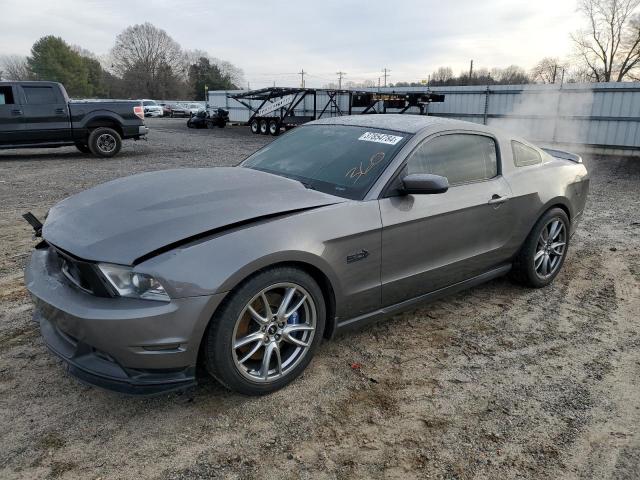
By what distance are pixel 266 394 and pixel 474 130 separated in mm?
2568

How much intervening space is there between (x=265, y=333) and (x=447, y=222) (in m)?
1.54

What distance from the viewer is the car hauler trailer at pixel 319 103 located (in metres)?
20.2

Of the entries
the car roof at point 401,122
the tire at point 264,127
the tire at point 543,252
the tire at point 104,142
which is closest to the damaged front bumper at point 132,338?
the car roof at point 401,122

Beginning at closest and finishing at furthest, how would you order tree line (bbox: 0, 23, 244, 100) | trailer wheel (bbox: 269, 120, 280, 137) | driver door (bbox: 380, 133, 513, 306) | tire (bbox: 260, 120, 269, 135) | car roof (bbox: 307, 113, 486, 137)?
driver door (bbox: 380, 133, 513, 306)
car roof (bbox: 307, 113, 486, 137)
trailer wheel (bbox: 269, 120, 280, 137)
tire (bbox: 260, 120, 269, 135)
tree line (bbox: 0, 23, 244, 100)

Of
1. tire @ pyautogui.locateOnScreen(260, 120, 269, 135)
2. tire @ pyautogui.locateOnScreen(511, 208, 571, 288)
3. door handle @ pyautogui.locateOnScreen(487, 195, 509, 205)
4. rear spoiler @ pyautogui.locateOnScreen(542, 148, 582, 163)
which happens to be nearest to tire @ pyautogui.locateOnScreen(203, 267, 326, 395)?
door handle @ pyautogui.locateOnScreen(487, 195, 509, 205)

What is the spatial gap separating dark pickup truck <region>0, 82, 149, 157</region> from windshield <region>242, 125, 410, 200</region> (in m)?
10.5

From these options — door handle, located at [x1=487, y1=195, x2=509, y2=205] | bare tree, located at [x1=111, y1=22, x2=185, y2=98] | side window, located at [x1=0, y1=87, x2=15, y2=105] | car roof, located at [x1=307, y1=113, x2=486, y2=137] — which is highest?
bare tree, located at [x1=111, y1=22, x2=185, y2=98]

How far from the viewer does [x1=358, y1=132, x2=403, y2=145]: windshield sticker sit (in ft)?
11.0

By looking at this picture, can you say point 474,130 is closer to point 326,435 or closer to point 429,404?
point 429,404

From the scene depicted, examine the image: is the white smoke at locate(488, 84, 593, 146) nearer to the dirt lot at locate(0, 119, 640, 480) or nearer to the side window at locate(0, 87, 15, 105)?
the dirt lot at locate(0, 119, 640, 480)

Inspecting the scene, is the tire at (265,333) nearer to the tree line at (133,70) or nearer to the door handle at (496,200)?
the door handle at (496,200)

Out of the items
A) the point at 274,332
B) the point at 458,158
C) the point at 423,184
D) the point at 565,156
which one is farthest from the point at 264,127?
the point at 274,332

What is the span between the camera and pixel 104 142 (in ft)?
43.2

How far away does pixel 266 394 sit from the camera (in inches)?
107
